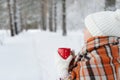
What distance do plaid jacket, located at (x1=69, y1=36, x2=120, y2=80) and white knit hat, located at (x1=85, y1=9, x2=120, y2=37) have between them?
4 cm

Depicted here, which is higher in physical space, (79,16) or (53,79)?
(79,16)

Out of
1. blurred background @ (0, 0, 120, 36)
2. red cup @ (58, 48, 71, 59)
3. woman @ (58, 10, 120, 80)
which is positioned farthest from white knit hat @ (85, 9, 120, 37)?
blurred background @ (0, 0, 120, 36)

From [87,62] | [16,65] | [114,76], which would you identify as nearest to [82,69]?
[87,62]

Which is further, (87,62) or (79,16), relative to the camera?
(79,16)

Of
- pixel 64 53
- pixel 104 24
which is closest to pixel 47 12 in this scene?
pixel 64 53

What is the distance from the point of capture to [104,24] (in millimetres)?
2305

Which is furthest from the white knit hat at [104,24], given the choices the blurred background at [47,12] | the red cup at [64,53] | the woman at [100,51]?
the blurred background at [47,12]

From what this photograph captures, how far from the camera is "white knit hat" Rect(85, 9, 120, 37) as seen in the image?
228 cm

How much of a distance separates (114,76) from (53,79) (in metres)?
4.60

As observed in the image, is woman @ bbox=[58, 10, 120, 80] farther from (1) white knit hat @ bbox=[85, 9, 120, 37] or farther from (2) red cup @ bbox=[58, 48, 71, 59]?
(2) red cup @ bbox=[58, 48, 71, 59]

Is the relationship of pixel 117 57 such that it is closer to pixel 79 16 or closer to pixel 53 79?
pixel 53 79

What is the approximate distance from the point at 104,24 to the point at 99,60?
10.9 inches

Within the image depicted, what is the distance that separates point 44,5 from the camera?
40.9m

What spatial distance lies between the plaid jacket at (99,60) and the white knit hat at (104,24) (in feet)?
0.14
